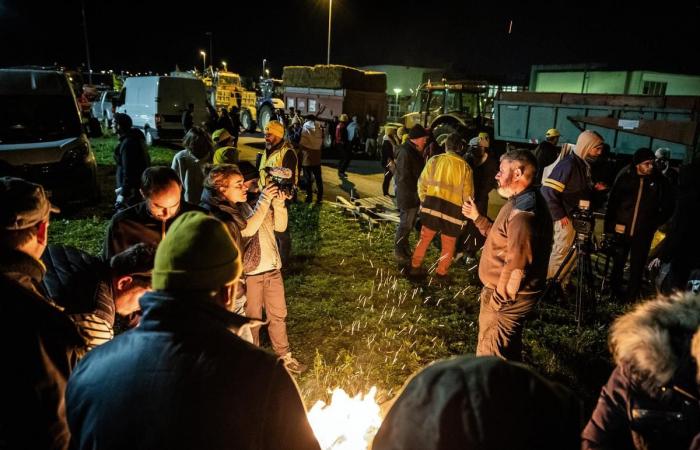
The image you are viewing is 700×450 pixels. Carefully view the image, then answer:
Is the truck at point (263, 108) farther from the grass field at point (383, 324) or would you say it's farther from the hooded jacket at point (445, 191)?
the hooded jacket at point (445, 191)

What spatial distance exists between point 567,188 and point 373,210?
13.9 feet

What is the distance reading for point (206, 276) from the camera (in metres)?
1.40

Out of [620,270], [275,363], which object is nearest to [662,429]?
[275,363]

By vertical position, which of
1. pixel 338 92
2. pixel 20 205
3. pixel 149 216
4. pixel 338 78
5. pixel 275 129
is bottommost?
pixel 149 216

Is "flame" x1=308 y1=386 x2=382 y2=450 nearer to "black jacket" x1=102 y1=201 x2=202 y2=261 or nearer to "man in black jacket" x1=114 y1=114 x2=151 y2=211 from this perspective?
"black jacket" x1=102 y1=201 x2=202 y2=261

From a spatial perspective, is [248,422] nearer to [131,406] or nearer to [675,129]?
[131,406]

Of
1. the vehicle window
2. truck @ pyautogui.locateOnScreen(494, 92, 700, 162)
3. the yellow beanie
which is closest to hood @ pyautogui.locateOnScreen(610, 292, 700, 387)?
the yellow beanie

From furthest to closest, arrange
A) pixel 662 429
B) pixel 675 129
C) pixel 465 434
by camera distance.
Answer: pixel 675 129 → pixel 662 429 → pixel 465 434

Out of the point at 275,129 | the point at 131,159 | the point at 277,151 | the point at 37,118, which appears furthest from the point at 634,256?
the point at 37,118

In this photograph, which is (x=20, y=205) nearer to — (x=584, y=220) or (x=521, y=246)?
(x=521, y=246)

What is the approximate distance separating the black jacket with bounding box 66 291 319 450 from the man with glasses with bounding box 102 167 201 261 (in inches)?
76.7

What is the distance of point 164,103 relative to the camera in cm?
1655

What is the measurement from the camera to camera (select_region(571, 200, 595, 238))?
4.89 meters

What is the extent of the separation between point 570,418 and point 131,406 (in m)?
1.16
